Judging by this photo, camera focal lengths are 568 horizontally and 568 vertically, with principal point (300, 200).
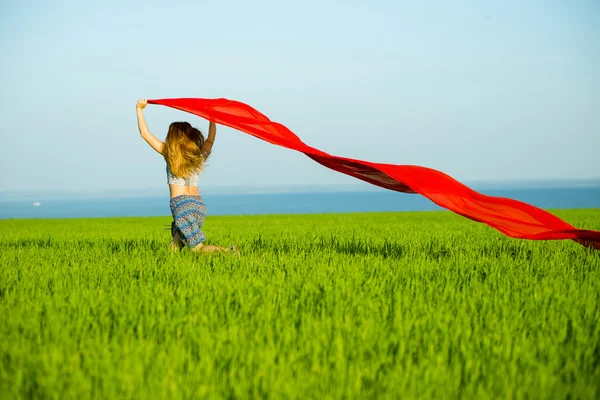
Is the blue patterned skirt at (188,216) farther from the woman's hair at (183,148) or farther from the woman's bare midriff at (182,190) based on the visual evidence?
the woman's hair at (183,148)

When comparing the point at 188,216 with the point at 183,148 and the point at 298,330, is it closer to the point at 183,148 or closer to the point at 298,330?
the point at 183,148

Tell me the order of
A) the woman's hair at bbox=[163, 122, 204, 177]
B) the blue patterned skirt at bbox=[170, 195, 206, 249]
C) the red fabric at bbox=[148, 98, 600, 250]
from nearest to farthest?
the red fabric at bbox=[148, 98, 600, 250] < the woman's hair at bbox=[163, 122, 204, 177] < the blue patterned skirt at bbox=[170, 195, 206, 249]

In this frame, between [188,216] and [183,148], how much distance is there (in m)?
0.83

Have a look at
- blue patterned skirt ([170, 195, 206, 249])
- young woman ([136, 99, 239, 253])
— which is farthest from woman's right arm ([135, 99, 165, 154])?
blue patterned skirt ([170, 195, 206, 249])

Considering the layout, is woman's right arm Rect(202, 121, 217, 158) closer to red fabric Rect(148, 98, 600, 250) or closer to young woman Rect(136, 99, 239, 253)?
young woman Rect(136, 99, 239, 253)

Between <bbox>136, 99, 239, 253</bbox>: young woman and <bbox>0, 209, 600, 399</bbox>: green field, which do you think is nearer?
<bbox>0, 209, 600, 399</bbox>: green field

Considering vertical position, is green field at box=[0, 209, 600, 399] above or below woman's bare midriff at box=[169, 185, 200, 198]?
below

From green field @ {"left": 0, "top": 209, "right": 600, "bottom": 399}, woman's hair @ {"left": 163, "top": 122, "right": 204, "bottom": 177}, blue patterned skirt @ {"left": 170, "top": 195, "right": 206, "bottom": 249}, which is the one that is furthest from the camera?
blue patterned skirt @ {"left": 170, "top": 195, "right": 206, "bottom": 249}

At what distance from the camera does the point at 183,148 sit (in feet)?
22.5

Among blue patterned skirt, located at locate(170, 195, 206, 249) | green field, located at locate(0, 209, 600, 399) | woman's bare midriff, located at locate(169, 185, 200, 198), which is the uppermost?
woman's bare midriff, located at locate(169, 185, 200, 198)

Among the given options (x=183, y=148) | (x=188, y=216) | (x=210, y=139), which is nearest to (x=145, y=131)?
(x=183, y=148)

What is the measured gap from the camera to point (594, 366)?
323 centimetres

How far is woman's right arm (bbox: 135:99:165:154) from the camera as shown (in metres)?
6.92

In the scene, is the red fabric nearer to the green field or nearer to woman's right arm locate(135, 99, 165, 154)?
woman's right arm locate(135, 99, 165, 154)
